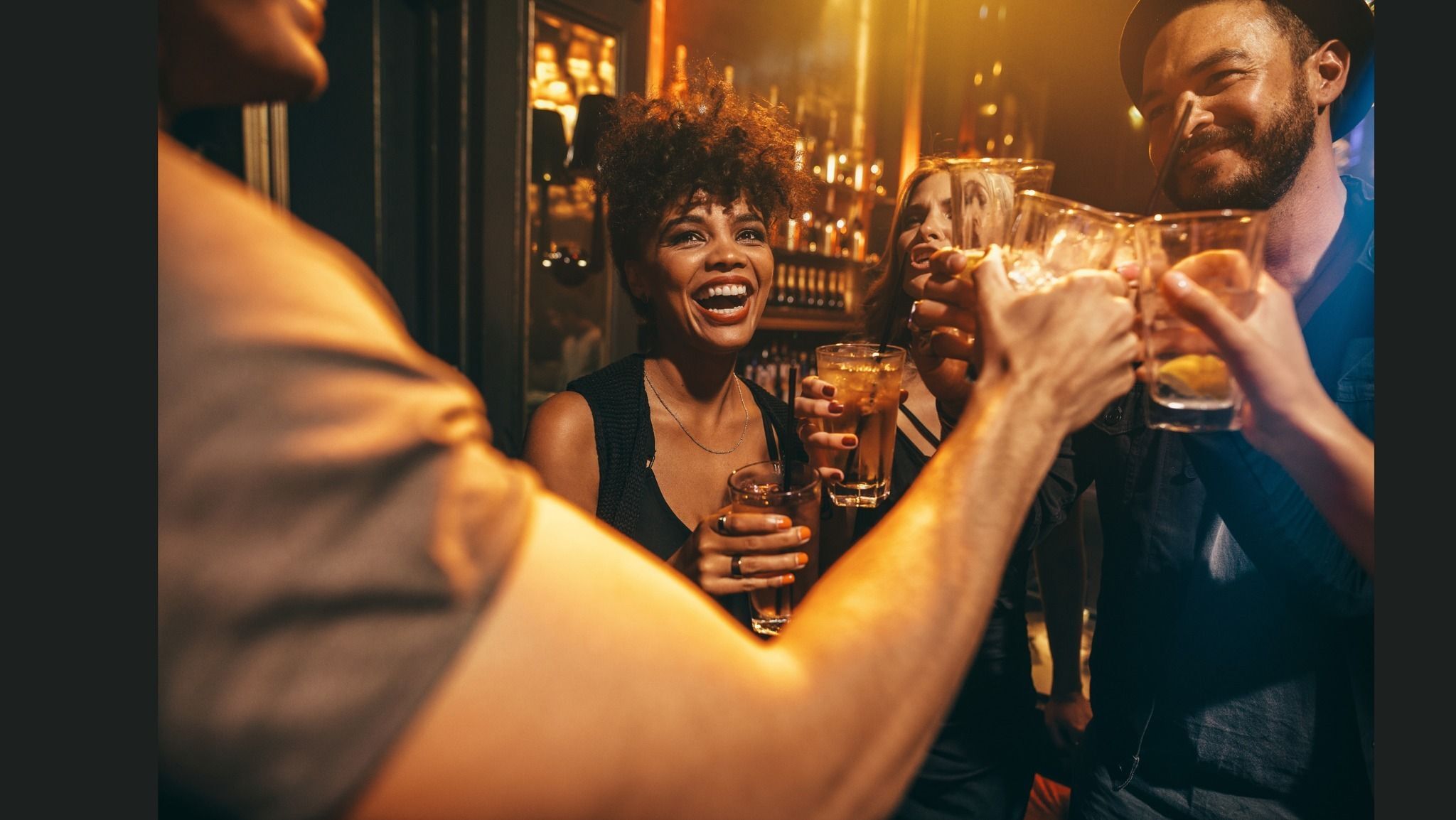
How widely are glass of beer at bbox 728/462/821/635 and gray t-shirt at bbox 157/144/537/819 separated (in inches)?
34.0

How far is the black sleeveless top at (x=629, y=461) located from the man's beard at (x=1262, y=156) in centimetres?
110

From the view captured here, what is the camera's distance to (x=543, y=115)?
9.91 feet

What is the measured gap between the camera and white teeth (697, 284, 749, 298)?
6.65 feet

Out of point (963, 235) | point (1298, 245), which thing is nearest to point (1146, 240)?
point (963, 235)

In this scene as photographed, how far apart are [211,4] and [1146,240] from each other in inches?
44.6

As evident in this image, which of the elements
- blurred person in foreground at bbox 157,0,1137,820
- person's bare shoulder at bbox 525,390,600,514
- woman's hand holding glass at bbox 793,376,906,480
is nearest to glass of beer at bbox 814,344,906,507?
woman's hand holding glass at bbox 793,376,906,480

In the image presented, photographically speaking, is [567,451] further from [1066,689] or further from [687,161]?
[1066,689]

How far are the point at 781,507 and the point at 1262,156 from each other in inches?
51.7

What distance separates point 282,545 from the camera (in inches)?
17.7

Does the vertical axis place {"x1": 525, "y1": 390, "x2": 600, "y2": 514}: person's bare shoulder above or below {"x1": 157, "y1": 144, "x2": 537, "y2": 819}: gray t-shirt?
below

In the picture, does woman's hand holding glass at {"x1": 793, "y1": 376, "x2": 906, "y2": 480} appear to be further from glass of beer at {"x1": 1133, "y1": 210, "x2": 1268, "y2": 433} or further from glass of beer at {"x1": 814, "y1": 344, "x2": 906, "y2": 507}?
glass of beer at {"x1": 1133, "y1": 210, "x2": 1268, "y2": 433}

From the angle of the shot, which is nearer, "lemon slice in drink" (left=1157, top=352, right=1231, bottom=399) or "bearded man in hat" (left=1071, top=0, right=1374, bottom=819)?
"lemon slice in drink" (left=1157, top=352, right=1231, bottom=399)

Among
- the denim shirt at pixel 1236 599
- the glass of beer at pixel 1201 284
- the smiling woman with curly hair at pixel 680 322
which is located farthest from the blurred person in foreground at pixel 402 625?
the smiling woman with curly hair at pixel 680 322

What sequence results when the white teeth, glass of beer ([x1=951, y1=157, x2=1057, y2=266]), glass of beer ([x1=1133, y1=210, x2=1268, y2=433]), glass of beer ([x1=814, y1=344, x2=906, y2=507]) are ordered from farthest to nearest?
1. the white teeth
2. glass of beer ([x1=814, y1=344, x2=906, y2=507])
3. glass of beer ([x1=951, y1=157, x2=1057, y2=266])
4. glass of beer ([x1=1133, y1=210, x2=1268, y2=433])
